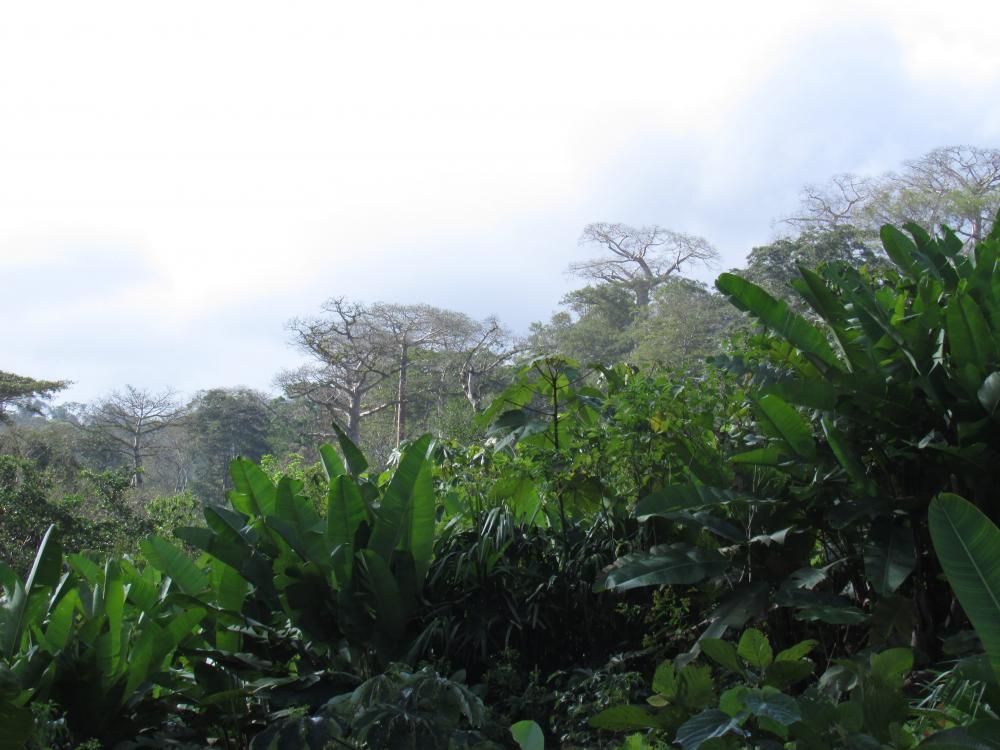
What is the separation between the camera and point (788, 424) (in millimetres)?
3689

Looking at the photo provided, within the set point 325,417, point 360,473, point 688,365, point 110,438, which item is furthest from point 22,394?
point 688,365

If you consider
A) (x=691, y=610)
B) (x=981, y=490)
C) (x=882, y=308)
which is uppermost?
(x=882, y=308)

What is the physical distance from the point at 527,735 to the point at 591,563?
223 cm

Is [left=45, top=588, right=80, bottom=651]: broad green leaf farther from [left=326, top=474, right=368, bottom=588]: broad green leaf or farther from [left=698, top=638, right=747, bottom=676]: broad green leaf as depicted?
[left=698, top=638, right=747, bottom=676]: broad green leaf

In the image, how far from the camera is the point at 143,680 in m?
3.69

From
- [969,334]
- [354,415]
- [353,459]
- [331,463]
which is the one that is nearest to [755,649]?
[969,334]

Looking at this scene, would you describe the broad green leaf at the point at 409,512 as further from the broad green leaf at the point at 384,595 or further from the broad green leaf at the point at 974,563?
the broad green leaf at the point at 974,563

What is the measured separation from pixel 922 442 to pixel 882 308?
2.70 feet

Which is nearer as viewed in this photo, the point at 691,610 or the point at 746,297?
the point at 746,297

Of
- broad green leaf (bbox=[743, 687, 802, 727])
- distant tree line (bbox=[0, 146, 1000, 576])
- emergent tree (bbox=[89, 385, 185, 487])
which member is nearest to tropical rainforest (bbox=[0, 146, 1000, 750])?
broad green leaf (bbox=[743, 687, 802, 727])

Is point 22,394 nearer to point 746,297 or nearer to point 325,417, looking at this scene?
point 325,417

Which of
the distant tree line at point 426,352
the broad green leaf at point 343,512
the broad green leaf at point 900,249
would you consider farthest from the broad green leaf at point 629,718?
the distant tree line at point 426,352

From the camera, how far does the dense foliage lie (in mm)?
3527

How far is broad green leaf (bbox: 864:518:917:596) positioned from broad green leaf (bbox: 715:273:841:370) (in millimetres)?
766
